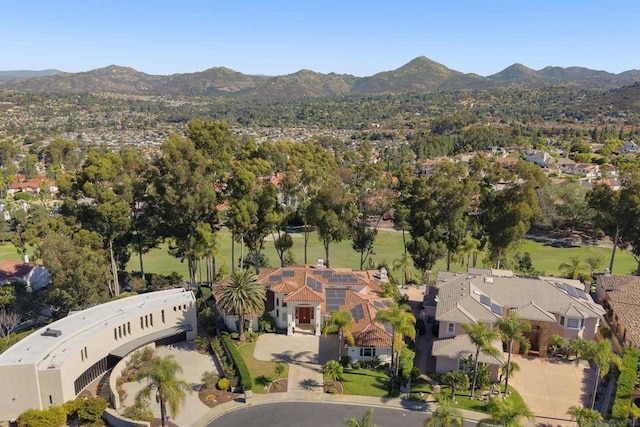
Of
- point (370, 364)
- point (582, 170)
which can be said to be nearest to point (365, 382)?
point (370, 364)

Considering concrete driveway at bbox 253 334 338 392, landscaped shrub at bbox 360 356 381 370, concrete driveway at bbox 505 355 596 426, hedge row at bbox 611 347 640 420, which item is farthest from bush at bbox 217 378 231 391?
hedge row at bbox 611 347 640 420

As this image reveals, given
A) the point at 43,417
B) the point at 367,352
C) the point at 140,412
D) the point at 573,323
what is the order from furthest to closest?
the point at 573,323 → the point at 367,352 → the point at 140,412 → the point at 43,417

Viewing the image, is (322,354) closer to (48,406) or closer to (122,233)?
(48,406)

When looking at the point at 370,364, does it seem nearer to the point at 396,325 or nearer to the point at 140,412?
the point at 396,325

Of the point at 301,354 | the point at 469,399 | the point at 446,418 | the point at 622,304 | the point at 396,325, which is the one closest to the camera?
the point at 446,418

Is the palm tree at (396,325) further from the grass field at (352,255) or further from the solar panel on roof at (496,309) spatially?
the grass field at (352,255)

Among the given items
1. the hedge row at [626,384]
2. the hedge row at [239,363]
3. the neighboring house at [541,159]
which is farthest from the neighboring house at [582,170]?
the hedge row at [239,363]

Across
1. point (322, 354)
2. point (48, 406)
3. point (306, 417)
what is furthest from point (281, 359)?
point (48, 406)
